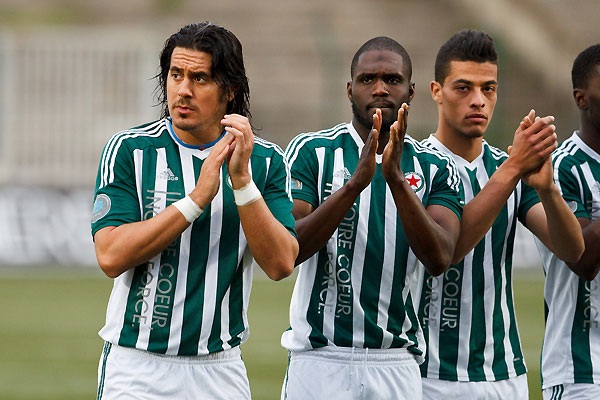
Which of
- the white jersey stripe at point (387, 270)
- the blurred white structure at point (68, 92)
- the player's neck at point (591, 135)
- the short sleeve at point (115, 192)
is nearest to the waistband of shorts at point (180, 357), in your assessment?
the short sleeve at point (115, 192)

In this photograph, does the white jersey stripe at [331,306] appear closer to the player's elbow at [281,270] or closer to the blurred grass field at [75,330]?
the player's elbow at [281,270]

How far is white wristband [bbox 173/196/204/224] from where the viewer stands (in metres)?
3.90

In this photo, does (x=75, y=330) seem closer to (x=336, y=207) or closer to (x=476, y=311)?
(x=476, y=311)

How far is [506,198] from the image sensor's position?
4762mm

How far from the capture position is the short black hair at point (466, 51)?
521cm

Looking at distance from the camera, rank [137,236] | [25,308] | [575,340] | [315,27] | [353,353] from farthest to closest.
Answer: [315,27] → [25,308] → [575,340] → [353,353] → [137,236]

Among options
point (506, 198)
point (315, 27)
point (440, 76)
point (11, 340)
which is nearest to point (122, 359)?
point (506, 198)

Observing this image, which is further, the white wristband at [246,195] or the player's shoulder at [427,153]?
the player's shoulder at [427,153]

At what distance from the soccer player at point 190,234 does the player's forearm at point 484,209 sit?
98 centimetres

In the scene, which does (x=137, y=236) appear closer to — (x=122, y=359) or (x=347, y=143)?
(x=122, y=359)

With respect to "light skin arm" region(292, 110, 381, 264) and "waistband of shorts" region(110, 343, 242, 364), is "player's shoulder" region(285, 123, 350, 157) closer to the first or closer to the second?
"light skin arm" region(292, 110, 381, 264)

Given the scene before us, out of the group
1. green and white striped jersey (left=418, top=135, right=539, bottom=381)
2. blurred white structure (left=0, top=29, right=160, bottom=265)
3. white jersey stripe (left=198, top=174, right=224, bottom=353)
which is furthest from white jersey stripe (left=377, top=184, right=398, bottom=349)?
blurred white structure (left=0, top=29, right=160, bottom=265)

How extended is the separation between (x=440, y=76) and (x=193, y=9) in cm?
1974

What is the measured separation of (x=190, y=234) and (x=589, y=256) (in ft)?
6.48
